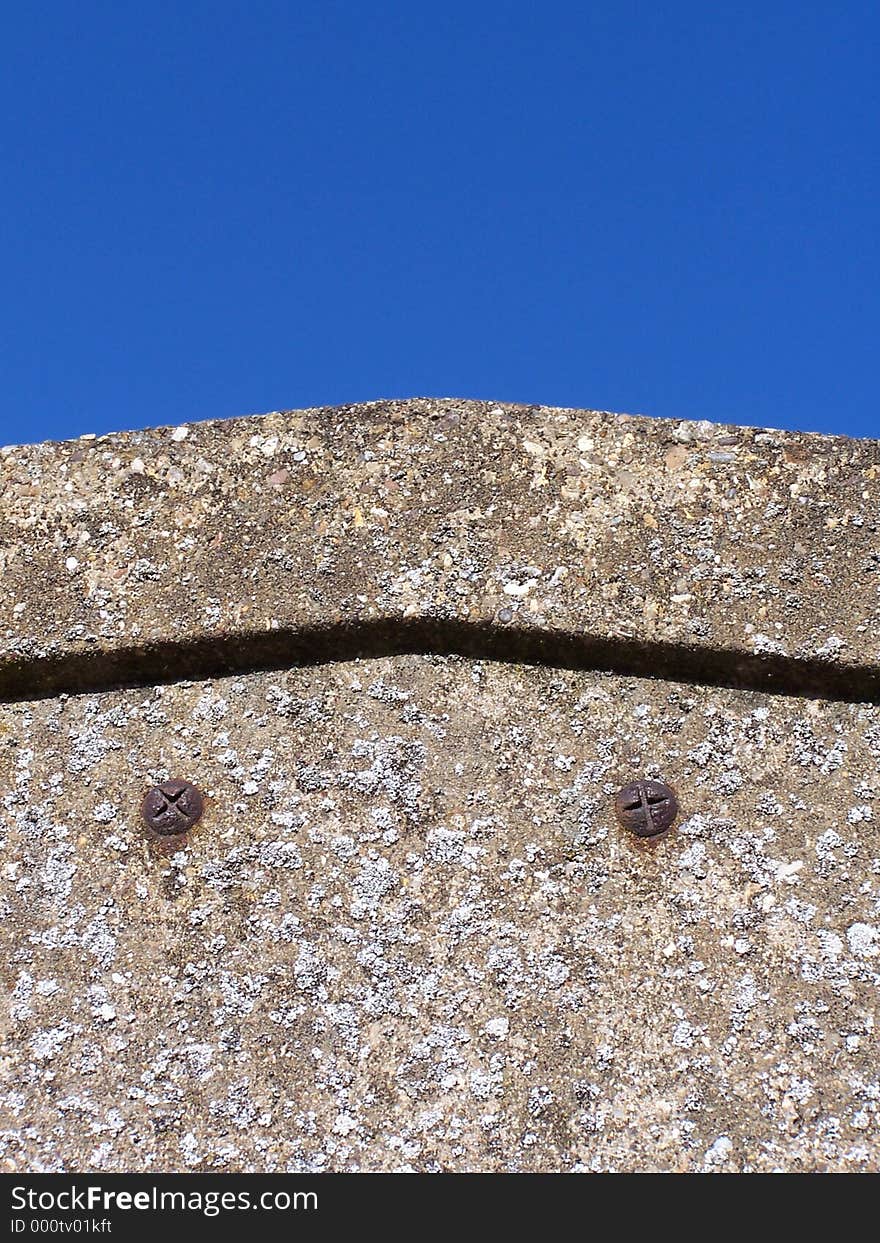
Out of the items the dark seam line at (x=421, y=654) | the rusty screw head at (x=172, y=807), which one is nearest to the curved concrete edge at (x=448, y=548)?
the dark seam line at (x=421, y=654)

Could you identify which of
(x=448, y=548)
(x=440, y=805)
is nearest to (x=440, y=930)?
(x=440, y=805)

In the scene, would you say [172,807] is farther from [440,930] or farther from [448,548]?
[448,548]

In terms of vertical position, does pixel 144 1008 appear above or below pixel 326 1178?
above

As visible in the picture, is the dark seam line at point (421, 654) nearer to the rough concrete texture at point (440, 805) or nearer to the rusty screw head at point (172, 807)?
the rough concrete texture at point (440, 805)

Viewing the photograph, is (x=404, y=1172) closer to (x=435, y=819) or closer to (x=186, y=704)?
(x=435, y=819)

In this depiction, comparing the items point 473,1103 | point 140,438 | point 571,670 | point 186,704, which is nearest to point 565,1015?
point 473,1103

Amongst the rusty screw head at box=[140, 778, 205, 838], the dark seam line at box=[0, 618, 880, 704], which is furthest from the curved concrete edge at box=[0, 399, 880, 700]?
the rusty screw head at box=[140, 778, 205, 838]
